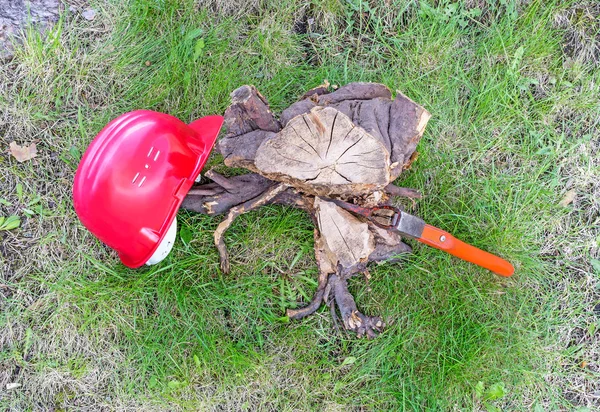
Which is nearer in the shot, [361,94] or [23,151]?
[361,94]

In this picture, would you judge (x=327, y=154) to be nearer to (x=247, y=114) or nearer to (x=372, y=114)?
(x=372, y=114)

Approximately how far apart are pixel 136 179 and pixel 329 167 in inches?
37.1

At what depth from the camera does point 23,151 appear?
293 cm

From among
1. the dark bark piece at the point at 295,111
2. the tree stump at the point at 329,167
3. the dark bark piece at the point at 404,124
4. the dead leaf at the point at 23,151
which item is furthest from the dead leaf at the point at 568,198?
→ the dead leaf at the point at 23,151

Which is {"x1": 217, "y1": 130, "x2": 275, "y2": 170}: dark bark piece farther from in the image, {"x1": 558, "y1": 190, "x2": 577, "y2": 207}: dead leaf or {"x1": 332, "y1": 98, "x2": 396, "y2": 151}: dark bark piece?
{"x1": 558, "y1": 190, "x2": 577, "y2": 207}: dead leaf

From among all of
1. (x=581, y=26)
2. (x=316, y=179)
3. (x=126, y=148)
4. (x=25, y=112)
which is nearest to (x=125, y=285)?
(x=126, y=148)

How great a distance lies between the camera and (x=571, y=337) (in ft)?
9.50

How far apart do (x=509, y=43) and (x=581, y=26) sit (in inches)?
18.5

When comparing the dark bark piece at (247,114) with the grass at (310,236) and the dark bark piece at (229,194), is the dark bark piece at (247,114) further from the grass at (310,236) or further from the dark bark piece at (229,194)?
the grass at (310,236)

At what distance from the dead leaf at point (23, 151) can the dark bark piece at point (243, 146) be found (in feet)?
4.31

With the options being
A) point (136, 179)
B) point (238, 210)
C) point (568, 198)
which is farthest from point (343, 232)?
point (568, 198)

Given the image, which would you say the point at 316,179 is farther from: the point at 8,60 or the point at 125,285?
the point at 8,60

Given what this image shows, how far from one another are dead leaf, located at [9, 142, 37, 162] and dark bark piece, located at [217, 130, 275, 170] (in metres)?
1.31

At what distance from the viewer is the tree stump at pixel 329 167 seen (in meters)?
2.22
